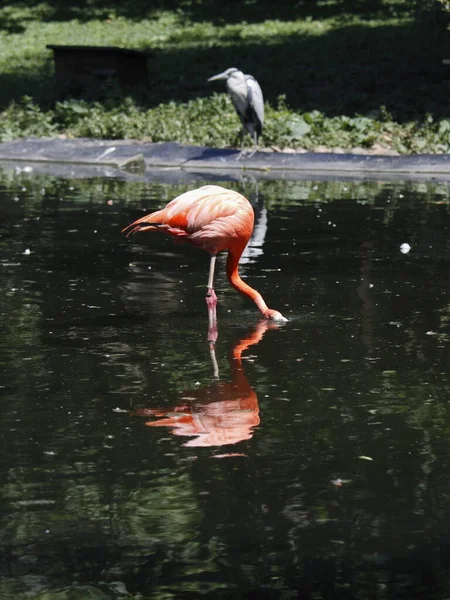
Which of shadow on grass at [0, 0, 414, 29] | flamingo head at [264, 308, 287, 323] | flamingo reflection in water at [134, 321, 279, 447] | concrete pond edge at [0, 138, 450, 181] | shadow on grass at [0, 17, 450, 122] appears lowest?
concrete pond edge at [0, 138, 450, 181]

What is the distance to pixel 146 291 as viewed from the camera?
10.2 meters

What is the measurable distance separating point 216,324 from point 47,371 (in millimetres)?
1689

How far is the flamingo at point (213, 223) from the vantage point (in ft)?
28.3

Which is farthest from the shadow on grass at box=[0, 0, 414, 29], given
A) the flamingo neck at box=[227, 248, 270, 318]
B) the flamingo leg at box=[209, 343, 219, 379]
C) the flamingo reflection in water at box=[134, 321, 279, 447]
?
the flamingo reflection in water at box=[134, 321, 279, 447]

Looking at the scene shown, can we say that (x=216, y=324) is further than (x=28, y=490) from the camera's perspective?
Yes

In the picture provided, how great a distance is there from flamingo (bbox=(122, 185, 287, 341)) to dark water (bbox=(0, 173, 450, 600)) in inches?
10.5

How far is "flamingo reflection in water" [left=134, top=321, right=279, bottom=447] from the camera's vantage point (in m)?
6.20

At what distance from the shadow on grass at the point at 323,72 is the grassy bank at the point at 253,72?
0.03m

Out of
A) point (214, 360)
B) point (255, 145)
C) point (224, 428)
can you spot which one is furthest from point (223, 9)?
point (224, 428)

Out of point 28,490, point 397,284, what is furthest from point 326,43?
point 28,490

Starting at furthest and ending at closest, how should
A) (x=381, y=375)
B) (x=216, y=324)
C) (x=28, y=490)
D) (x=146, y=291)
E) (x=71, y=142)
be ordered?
(x=71, y=142)
(x=146, y=291)
(x=216, y=324)
(x=381, y=375)
(x=28, y=490)

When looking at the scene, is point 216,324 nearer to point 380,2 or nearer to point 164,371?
point 164,371

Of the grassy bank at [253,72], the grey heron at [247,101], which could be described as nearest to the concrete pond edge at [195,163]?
the grey heron at [247,101]

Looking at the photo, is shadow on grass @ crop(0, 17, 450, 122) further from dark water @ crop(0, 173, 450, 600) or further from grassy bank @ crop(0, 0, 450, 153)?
dark water @ crop(0, 173, 450, 600)
